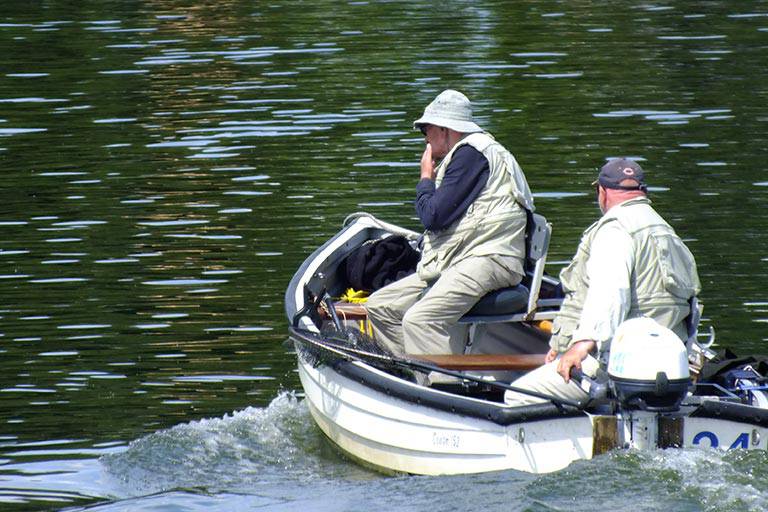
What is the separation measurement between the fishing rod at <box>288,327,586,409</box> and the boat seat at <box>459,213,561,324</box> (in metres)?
0.78

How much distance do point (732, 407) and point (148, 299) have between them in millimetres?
6190

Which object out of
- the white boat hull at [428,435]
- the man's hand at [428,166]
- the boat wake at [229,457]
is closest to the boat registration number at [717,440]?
the white boat hull at [428,435]

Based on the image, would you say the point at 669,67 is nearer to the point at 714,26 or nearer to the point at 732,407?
the point at 714,26

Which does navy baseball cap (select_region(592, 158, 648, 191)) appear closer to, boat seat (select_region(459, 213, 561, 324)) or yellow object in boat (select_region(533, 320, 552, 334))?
boat seat (select_region(459, 213, 561, 324))

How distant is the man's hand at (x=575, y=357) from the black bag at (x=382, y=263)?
3070 mm

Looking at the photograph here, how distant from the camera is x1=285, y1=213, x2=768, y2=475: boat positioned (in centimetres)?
730

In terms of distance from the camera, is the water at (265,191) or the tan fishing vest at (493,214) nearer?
the water at (265,191)

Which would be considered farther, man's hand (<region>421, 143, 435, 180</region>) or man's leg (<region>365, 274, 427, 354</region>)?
man's leg (<region>365, 274, 427, 354</region>)

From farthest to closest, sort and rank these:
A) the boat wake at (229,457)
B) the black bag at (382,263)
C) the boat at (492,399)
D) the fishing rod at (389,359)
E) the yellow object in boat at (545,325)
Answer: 1. the black bag at (382,263)
2. the yellow object in boat at (545,325)
3. the boat wake at (229,457)
4. the fishing rod at (389,359)
5. the boat at (492,399)

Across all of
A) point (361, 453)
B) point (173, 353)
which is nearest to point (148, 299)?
point (173, 353)

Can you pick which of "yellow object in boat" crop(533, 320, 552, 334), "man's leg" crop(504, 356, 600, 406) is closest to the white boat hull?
"man's leg" crop(504, 356, 600, 406)

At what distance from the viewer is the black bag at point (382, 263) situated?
1059 cm

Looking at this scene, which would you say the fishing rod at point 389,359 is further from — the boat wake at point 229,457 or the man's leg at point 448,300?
the boat wake at point 229,457

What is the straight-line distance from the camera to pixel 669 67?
77.2ft
